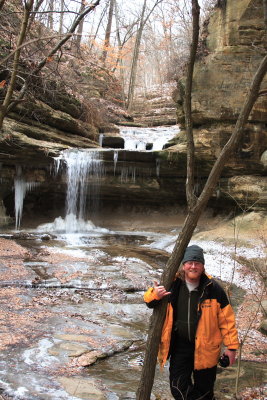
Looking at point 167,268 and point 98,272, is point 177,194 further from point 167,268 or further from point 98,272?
point 167,268

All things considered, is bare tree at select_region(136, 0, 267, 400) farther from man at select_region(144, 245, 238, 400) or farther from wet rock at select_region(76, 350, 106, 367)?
wet rock at select_region(76, 350, 106, 367)

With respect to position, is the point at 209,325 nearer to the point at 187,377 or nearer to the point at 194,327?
the point at 194,327

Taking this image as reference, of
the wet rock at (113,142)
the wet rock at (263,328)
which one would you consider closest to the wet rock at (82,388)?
the wet rock at (263,328)

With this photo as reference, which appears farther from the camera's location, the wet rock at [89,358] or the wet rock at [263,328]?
the wet rock at [263,328]

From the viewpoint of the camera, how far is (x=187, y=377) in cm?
309

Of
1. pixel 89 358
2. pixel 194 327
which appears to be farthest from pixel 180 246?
pixel 89 358

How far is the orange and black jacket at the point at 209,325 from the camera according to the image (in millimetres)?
2947

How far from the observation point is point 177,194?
1814 centimetres

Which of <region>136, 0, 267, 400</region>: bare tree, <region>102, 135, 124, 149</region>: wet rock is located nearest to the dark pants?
<region>136, 0, 267, 400</region>: bare tree

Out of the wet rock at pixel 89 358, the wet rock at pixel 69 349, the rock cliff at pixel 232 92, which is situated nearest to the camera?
the wet rock at pixel 89 358

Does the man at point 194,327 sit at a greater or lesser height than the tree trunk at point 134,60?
lesser

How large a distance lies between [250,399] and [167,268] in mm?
1799

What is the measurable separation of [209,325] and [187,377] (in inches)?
20.3

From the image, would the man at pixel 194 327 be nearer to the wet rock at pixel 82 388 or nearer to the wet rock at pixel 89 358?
the wet rock at pixel 82 388
